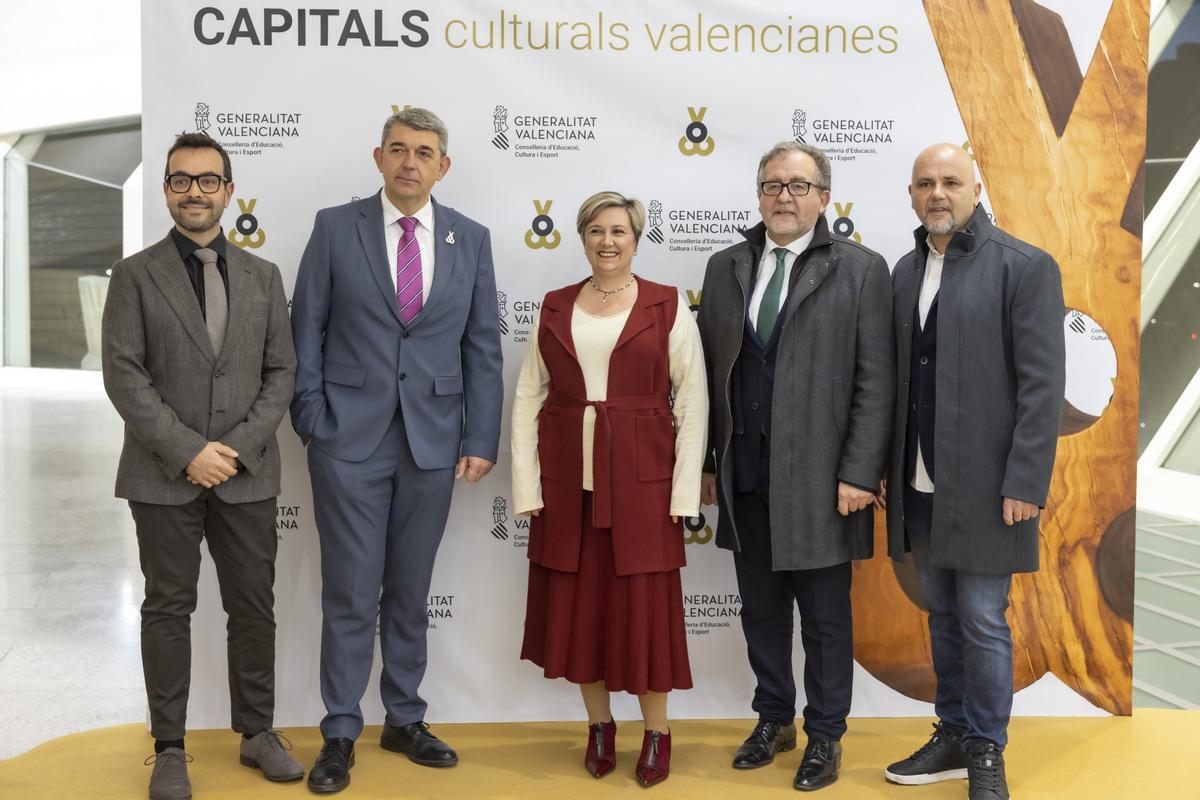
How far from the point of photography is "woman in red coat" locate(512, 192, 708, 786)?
298 cm

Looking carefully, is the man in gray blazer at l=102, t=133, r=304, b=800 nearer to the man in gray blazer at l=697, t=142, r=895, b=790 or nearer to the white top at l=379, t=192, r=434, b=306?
the white top at l=379, t=192, r=434, b=306

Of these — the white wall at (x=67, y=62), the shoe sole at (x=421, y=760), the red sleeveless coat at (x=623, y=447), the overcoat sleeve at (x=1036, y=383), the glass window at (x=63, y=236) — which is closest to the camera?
the overcoat sleeve at (x=1036, y=383)

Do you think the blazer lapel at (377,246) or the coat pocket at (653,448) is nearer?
the coat pocket at (653,448)

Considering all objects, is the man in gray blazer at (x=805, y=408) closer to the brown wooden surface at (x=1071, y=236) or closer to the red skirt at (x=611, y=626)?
the red skirt at (x=611, y=626)

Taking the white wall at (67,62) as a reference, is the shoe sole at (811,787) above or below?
below

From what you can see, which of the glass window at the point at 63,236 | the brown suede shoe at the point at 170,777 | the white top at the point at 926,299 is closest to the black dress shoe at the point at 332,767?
the brown suede shoe at the point at 170,777

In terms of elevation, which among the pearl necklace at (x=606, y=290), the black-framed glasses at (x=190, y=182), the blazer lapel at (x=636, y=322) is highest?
the black-framed glasses at (x=190, y=182)

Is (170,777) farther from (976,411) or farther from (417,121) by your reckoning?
(976,411)

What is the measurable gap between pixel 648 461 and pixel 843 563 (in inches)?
25.8

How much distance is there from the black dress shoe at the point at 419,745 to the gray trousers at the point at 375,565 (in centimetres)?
4

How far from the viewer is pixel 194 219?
9.45ft

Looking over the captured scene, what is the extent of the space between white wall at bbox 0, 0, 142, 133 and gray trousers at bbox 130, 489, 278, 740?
11.1 meters

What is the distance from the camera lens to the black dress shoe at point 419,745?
10.5ft

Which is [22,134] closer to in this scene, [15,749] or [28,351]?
[28,351]
